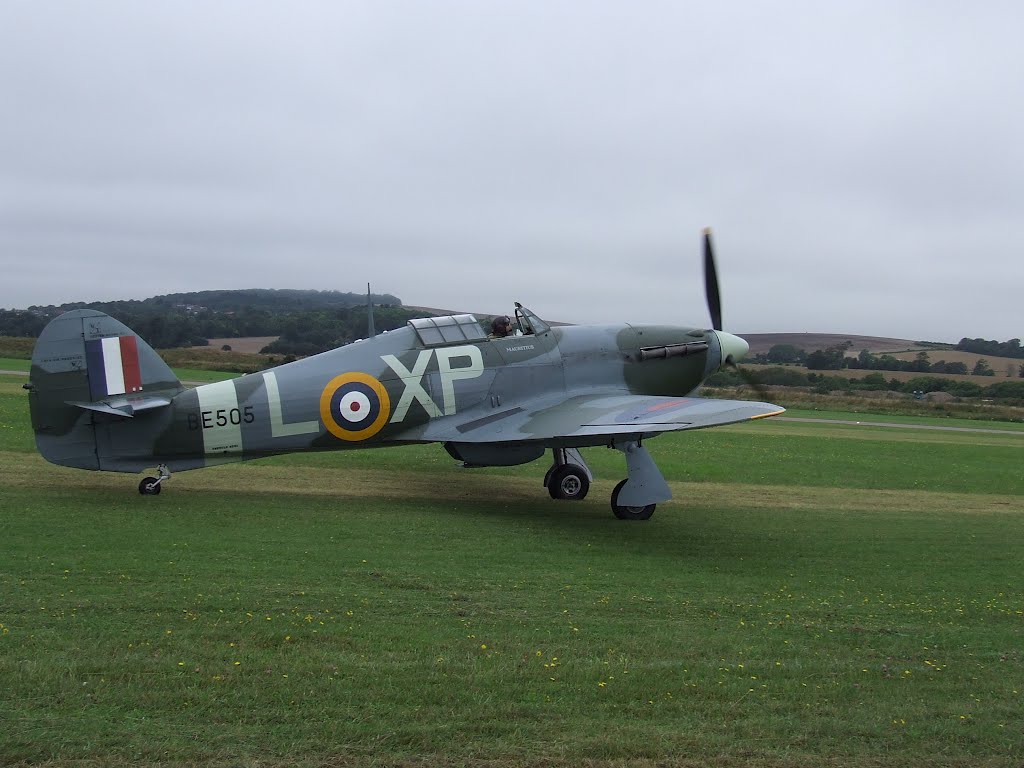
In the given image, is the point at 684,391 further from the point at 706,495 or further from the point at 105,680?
the point at 105,680

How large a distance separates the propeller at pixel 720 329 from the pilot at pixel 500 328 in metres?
3.56

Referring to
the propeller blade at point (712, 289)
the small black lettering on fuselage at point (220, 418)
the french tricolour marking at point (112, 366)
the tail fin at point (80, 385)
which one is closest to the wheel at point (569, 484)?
the propeller blade at point (712, 289)

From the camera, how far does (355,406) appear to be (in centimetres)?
1250

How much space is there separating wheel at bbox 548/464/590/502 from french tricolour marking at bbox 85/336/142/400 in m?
6.18

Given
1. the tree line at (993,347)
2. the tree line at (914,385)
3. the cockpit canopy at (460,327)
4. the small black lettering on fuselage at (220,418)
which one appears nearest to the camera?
the small black lettering on fuselage at (220,418)

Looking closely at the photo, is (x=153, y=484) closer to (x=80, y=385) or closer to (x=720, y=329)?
(x=80, y=385)

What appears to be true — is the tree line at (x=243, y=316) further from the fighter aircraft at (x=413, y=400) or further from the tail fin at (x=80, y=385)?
the tail fin at (x=80, y=385)

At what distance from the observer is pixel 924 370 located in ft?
236

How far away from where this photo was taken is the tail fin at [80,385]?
11.4 m

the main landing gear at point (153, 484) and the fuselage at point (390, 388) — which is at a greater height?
the fuselage at point (390, 388)

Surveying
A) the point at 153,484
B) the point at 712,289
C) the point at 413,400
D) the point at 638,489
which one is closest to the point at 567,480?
the point at 638,489

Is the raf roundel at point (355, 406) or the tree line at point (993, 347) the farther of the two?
the tree line at point (993, 347)

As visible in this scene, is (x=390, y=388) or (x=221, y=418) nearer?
(x=221, y=418)

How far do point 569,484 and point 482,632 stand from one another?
771cm
